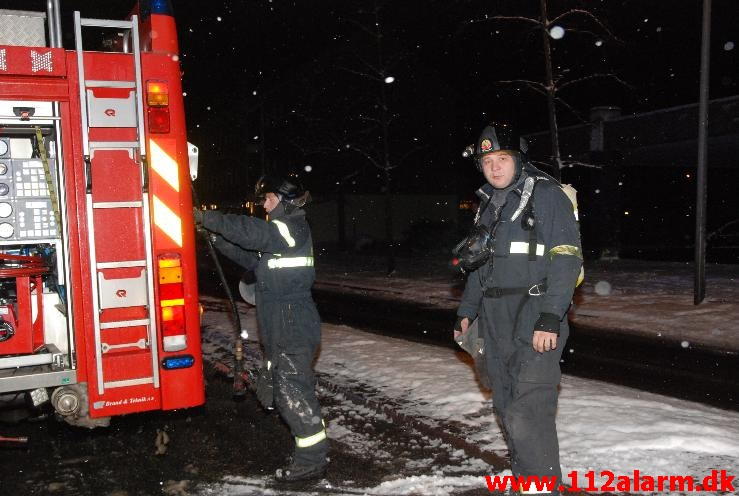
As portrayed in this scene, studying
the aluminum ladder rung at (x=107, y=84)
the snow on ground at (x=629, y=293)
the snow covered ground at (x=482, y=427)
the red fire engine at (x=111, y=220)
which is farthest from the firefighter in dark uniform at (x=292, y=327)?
the snow on ground at (x=629, y=293)

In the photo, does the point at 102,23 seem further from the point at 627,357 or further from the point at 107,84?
the point at 627,357

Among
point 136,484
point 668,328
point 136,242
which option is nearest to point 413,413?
point 136,484

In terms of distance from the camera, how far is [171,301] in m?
4.25

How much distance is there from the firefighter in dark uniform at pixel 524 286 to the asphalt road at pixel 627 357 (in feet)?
12.0

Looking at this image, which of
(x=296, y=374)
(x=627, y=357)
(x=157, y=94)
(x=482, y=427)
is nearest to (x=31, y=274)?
(x=157, y=94)

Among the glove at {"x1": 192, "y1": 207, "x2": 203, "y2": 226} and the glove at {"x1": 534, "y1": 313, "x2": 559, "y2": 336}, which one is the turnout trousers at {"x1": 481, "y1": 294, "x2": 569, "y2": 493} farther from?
the glove at {"x1": 192, "y1": 207, "x2": 203, "y2": 226}

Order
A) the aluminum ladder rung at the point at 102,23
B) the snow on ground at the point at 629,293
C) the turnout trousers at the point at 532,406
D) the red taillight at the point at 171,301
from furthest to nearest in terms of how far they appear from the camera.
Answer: the snow on ground at the point at 629,293 < the red taillight at the point at 171,301 < the aluminum ladder rung at the point at 102,23 < the turnout trousers at the point at 532,406

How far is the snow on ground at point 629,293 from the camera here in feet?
33.3

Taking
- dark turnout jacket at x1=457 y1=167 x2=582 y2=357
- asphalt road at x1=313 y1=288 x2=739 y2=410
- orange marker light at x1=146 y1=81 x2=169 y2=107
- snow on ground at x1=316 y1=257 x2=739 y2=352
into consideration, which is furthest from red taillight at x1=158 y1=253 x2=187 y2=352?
asphalt road at x1=313 y1=288 x2=739 y2=410

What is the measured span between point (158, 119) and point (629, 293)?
11.7 meters

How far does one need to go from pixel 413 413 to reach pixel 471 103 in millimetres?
27671

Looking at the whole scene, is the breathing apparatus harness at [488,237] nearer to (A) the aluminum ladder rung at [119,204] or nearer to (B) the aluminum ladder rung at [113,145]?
(A) the aluminum ladder rung at [119,204]

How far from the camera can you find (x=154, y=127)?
4211 mm

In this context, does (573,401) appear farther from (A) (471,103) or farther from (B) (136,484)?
(A) (471,103)
